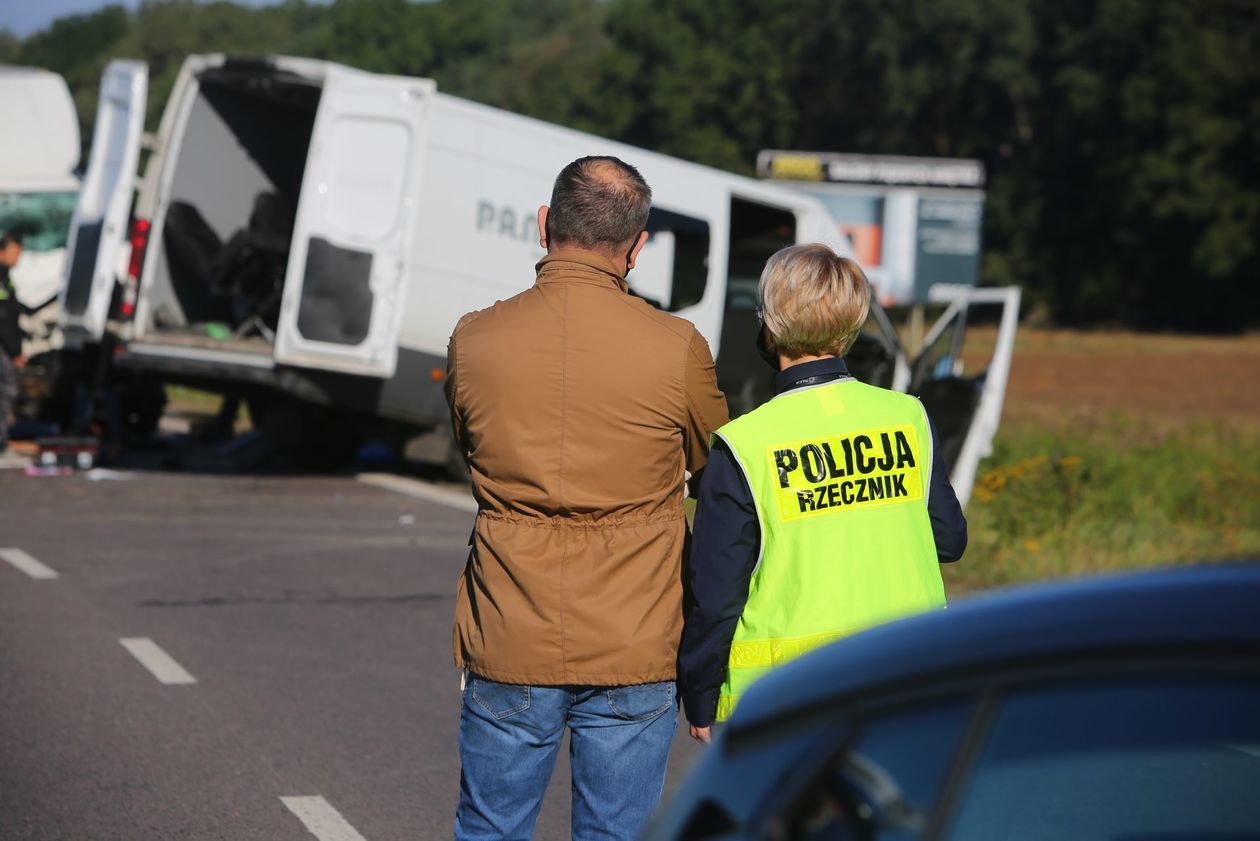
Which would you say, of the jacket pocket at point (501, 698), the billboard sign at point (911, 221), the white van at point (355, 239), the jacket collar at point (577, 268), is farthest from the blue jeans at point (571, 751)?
the billboard sign at point (911, 221)

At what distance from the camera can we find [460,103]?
500 inches

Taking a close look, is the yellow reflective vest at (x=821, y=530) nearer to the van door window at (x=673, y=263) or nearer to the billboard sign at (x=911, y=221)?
the van door window at (x=673, y=263)

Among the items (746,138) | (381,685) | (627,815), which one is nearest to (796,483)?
(627,815)

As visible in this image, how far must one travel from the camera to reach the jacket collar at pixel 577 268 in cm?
319

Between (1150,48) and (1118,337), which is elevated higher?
(1150,48)

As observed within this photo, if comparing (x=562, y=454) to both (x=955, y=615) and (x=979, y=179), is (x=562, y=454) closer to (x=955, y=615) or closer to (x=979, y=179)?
(x=955, y=615)

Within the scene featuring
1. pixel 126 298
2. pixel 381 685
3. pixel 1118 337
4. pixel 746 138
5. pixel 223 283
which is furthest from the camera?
pixel 746 138

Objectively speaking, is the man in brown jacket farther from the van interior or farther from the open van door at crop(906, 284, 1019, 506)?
the van interior

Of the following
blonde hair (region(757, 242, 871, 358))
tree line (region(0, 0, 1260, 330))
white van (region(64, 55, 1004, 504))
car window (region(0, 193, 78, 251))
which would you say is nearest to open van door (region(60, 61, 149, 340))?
white van (region(64, 55, 1004, 504))

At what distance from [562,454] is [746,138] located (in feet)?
261

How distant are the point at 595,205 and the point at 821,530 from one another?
27.3 inches

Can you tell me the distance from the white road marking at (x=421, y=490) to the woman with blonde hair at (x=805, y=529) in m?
9.54

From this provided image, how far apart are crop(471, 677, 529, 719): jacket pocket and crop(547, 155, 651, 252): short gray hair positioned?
79 centimetres

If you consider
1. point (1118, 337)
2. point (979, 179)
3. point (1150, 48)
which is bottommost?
point (1118, 337)
